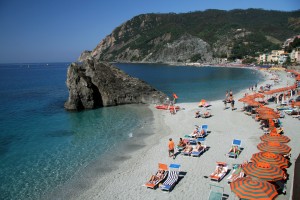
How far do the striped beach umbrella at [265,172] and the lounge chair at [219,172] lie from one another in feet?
7.18

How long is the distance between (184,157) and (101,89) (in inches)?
912

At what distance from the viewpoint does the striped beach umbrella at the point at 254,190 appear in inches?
393

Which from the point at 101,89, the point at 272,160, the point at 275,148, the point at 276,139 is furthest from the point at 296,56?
the point at 272,160

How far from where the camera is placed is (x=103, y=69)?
40.5 meters

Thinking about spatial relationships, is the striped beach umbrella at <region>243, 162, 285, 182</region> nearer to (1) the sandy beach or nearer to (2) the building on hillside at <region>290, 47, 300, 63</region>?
(1) the sandy beach

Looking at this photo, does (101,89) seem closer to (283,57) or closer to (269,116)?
(269,116)

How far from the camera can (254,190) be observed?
10.2 meters

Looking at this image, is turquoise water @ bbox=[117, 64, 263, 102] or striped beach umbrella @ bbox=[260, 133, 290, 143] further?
turquoise water @ bbox=[117, 64, 263, 102]

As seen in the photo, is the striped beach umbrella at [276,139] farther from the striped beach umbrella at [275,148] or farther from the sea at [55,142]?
the sea at [55,142]

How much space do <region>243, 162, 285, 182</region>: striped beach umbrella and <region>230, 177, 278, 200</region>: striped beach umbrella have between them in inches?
29.6

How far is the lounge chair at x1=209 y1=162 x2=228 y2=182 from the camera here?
45.5ft

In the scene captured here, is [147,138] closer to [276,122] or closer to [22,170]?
[22,170]

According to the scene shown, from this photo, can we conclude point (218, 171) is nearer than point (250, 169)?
No

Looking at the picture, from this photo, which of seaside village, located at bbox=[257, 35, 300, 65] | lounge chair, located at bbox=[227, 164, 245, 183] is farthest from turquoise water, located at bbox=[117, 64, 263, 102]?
lounge chair, located at bbox=[227, 164, 245, 183]
